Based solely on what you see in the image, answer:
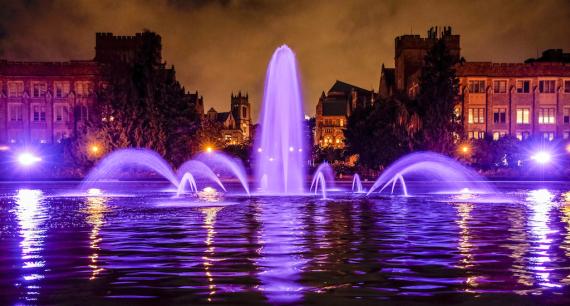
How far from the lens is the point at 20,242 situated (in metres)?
15.1

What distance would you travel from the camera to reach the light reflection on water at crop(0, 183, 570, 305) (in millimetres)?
9478

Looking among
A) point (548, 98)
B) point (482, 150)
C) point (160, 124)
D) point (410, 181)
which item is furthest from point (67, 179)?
point (548, 98)

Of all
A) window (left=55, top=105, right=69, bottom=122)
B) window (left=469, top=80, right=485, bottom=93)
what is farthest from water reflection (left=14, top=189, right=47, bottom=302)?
window (left=55, top=105, right=69, bottom=122)

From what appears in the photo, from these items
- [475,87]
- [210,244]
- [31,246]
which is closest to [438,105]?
[475,87]

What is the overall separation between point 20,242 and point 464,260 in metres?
9.54

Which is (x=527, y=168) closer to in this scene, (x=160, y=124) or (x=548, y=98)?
(x=548, y=98)

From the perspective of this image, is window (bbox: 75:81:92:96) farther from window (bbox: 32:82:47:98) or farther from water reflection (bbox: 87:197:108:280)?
water reflection (bbox: 87:197:108:280)

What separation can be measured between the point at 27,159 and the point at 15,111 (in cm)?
2558

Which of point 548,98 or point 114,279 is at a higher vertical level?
point 548,98

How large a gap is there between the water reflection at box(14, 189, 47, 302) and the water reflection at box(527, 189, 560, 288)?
7395 mm

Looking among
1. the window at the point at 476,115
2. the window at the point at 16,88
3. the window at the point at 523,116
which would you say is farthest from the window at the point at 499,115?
the window at the point at 16,88

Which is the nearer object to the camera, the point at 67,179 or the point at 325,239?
the point at 325,239

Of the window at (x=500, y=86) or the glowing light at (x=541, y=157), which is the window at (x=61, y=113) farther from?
the glowing light at (x=541, y=157)

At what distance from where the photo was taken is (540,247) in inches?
562
